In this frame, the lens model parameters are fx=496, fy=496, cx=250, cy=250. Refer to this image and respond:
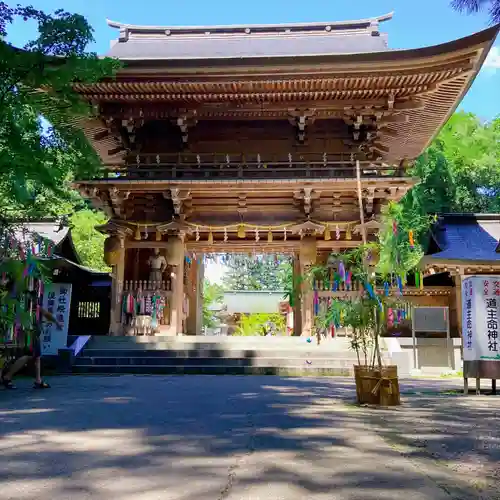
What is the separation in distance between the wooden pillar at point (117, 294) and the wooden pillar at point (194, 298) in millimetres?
2804

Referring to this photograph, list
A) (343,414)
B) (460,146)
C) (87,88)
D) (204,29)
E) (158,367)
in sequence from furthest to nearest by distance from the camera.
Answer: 1. (460,146)
2. (204,29)
3. (87,88)
4. (158,367)
5. (343,414)

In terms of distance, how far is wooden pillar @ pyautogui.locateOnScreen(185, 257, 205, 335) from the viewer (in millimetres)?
15680

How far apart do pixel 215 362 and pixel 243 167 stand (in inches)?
206

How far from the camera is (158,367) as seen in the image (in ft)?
34.6

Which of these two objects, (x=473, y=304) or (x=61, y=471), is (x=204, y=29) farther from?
(x=61, y=471)

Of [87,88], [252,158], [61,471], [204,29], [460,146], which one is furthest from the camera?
[460,146]

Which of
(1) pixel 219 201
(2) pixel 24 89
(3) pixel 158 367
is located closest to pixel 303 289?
(1) pixel 219 201

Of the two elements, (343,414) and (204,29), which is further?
(204,29)

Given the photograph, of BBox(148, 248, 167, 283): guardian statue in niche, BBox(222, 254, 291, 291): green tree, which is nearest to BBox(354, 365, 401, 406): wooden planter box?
BBox(148, 248, 167, 283): guardian statue in niche

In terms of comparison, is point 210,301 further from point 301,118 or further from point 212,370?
point 212,370

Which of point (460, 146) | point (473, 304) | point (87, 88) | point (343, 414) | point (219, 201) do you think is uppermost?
point (460, 146)

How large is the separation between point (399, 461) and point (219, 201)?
10965mm

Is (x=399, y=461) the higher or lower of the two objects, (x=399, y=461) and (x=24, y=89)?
the lower

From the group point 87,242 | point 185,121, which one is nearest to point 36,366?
point 185,121
